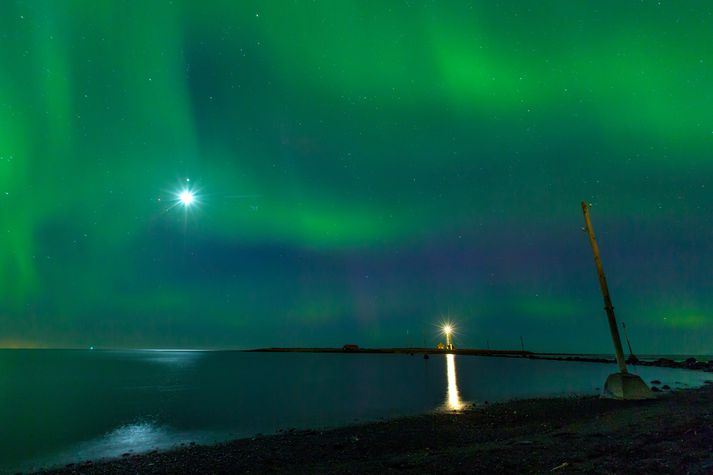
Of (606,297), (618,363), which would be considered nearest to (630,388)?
(618,363)

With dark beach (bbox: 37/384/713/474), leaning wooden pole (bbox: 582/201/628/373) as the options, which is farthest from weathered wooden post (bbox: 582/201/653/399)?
dark beach (bbox: 37/384/713/474)

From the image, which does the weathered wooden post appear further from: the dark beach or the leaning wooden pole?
the dark beach

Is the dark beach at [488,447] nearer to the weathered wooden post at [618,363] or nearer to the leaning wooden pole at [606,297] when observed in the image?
the weathered wooden post at [618,363]

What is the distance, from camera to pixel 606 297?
28.4 metres

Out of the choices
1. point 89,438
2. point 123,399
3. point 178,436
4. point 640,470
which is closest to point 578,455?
point 640,470

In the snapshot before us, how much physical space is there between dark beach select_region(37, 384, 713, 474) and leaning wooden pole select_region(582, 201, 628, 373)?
309 centimetres

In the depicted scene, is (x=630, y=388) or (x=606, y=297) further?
(x=630, y=388)

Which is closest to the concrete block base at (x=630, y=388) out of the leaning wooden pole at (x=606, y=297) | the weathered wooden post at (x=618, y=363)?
the weathered wooden post at (x=618, y=363)

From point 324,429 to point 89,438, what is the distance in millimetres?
18280

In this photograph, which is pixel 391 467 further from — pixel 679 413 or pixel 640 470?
pixel 679 413

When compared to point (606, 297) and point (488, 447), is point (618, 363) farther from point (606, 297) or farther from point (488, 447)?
point (488, 447)

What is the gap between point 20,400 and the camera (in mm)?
59531

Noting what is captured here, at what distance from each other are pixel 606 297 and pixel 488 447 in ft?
53.5

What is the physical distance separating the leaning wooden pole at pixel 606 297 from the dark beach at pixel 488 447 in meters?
3.09
